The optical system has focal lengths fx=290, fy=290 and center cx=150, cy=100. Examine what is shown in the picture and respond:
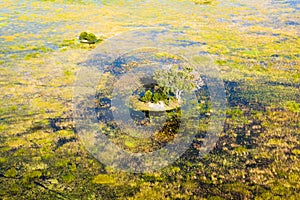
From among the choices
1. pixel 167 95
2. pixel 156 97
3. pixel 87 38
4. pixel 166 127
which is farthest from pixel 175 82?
pixel 87 38

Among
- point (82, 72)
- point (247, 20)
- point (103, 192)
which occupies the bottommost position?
point (103, 192)

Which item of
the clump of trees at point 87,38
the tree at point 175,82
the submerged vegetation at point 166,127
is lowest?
the submerged vegetation at point 166,127

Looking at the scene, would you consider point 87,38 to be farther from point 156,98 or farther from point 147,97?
point 156,98

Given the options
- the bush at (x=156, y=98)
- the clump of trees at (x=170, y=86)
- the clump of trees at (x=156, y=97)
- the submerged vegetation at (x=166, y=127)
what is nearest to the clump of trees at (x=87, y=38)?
the submerged vegetation at (x=166, y=127)

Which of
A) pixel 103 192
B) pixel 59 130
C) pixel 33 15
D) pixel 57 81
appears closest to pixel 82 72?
pixel 57 81

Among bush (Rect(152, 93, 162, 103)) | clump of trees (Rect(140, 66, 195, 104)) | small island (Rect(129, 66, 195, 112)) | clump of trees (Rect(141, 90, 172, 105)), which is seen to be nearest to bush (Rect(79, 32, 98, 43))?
small island (Rect(129, 66, 195, 112))

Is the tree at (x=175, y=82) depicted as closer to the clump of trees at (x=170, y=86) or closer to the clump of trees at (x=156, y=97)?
the clump of trees at (x=170, y=86)

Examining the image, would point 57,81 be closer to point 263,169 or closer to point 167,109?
point 167,109

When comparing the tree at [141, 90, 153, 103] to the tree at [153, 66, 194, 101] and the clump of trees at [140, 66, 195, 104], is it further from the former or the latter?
the tree at [153, 66, 194, 101]
